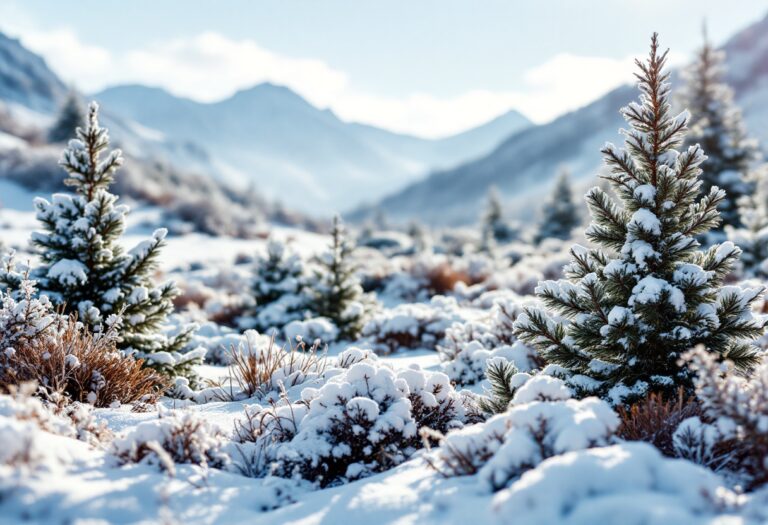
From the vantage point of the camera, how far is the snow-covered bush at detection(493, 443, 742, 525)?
70.9 inches


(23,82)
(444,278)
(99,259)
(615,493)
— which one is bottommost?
(615,493)

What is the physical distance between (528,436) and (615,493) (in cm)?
57

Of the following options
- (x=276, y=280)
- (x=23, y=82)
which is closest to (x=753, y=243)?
(x=276, y=280)

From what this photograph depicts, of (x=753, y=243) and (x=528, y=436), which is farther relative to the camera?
(x=753, y=243)

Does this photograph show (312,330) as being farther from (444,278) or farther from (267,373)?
(444,278)

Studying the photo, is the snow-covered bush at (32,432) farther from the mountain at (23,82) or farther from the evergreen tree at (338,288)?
the mountain at (23,82)

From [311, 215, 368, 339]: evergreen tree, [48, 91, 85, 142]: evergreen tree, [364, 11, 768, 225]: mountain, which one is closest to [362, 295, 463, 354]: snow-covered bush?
[311, 215, 368, 339]: evergreen tree

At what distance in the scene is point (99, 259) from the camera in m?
4.95

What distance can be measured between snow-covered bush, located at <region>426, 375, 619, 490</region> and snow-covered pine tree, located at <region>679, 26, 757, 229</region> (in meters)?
12.3

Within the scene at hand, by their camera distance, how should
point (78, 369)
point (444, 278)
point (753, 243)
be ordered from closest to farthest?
1. point (78, 369)
2. point (753, 243)
3. point (444, 278)

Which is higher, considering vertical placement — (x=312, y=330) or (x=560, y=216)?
(x=560, y=216)

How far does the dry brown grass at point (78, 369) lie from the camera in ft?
11.7


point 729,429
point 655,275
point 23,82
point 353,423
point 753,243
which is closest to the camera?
point 729,429

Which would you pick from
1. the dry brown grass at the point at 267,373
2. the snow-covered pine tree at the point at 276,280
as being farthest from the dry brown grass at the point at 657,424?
the snow-covered pine tree at the point at 276,280
